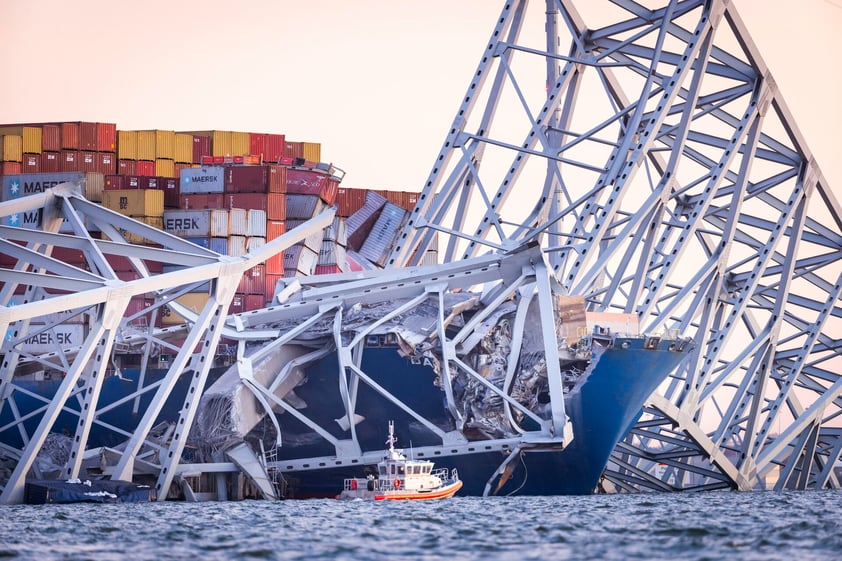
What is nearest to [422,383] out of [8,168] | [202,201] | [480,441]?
[480,441]

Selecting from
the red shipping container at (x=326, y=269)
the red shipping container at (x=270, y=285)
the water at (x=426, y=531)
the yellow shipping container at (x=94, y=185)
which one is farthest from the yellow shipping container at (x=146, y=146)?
the water at (x=426, y=531)

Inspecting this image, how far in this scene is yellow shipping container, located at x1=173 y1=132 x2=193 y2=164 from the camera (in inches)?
3851

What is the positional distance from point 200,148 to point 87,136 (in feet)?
21.7

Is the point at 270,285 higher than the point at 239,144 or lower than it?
lower

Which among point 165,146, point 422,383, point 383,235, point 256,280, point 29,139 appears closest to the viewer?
point 422,383

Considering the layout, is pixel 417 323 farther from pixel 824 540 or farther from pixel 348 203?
pixel 348 203

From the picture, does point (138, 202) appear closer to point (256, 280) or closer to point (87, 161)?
point (256, 280)

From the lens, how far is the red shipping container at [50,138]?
96.2 metres

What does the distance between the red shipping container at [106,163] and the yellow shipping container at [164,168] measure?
2495 millimetres

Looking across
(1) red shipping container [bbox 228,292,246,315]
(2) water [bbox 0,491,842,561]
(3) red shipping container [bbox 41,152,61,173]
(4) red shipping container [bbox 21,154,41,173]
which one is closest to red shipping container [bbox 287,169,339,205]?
(1) red shipping container [bbox 228,292,246,315]

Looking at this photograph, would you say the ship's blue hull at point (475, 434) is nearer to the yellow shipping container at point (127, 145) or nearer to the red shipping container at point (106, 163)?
the red shipping container at point (106, 163)

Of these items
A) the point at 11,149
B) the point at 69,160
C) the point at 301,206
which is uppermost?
the point at 11,149

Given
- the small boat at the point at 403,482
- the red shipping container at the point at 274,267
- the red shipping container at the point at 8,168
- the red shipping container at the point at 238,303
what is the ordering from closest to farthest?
the small boat at the point at 403,482, the red shipping container at the point at 238,303, the red shipping container at the point at 274,267, the red shipping container at the point at 8,168

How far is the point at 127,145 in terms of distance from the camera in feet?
319
